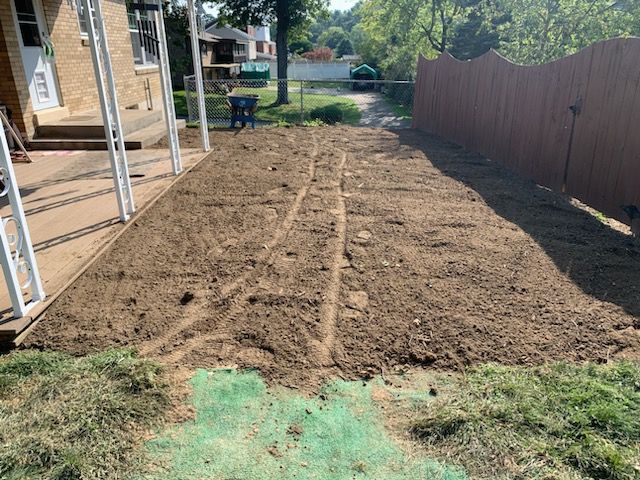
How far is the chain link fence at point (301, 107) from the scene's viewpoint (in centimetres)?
1464

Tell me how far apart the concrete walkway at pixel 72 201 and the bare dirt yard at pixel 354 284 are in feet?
0.76

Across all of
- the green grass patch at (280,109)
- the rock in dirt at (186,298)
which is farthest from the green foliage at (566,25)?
the rock in dirt at (186,298)

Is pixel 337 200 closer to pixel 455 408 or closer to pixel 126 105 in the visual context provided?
pixel 455 408

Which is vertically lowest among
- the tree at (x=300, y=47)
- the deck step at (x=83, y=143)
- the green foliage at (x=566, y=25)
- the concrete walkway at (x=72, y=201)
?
the concrete walkway at (x=72, y=201)

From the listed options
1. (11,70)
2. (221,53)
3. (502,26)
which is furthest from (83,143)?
(221,53)

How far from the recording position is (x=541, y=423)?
2619 mm

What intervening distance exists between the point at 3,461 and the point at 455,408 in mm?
2321

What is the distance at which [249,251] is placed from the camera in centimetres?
490

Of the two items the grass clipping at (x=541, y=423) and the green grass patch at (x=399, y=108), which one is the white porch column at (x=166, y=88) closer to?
the grass clipping at (x=541, y=423)

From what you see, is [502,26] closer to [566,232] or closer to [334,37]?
[566,232]

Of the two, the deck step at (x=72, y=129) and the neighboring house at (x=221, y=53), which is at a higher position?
the neighboring house at (x=221, y=53)

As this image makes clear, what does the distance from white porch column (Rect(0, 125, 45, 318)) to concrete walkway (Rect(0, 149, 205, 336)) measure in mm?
119

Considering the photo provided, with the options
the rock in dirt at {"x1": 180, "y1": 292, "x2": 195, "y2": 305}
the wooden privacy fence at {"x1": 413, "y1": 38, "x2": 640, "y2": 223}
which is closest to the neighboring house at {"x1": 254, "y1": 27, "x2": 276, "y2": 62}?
the wooden privacy fence at {"x1": 413, "y1": 38, "x2": 640, "y2": 223}

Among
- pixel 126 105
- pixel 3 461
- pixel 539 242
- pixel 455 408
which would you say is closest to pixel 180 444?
pixel 3 461
